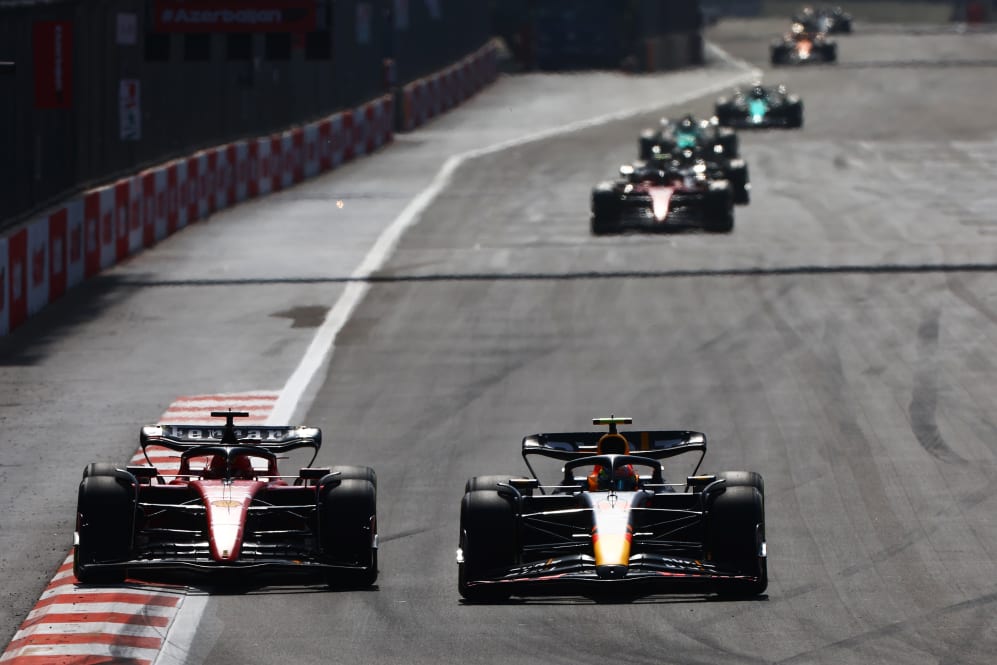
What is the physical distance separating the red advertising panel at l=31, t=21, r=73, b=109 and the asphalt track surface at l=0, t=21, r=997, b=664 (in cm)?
245

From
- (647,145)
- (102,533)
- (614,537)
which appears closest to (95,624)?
(102,533)

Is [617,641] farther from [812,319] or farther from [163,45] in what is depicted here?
[163,45]

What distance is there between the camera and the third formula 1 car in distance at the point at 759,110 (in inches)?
1984

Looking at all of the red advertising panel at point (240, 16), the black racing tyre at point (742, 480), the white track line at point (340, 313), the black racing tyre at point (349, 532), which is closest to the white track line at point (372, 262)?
the white track line at point (340, 313)

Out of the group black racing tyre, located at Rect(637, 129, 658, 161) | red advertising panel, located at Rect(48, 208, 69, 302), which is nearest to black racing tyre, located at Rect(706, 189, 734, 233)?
black racing tyre, located at Rect(637, 129, 658, 161)

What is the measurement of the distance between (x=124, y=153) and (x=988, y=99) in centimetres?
3380

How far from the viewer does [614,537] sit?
1231cm

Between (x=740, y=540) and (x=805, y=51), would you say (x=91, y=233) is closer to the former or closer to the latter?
(x=740, y=540)

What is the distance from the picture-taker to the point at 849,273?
2748 cm

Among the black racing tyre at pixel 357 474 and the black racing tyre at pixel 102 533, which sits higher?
the black racing tyre at pixel 357 474

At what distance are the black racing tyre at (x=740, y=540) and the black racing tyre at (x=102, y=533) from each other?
3536mm

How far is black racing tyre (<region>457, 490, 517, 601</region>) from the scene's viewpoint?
1250 cm

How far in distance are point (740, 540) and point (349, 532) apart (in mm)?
2376

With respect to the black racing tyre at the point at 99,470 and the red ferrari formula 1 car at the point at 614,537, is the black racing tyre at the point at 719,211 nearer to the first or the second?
the red ferrari formula 1 car at the point at 614,537
